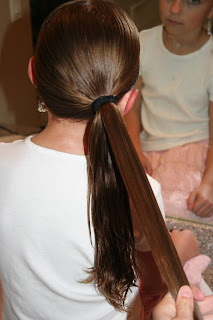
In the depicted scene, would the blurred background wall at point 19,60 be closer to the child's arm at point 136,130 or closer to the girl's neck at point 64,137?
the child's arm at point 136,130

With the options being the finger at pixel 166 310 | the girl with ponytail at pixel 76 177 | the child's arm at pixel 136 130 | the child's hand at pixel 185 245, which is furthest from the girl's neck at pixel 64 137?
the child's arm at pixel 136 130

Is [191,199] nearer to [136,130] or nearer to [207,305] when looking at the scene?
[136,130]

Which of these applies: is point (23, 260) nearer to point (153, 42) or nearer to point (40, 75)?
point (40, 75)

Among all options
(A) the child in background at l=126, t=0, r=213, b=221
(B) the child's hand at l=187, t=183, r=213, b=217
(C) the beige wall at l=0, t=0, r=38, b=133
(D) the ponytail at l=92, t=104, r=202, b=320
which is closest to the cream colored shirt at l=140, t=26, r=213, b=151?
(A) the child in background at l=126, t=0, r=213, b=221

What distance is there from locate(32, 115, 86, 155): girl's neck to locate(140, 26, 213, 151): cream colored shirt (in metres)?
0.52

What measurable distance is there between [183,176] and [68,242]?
57 centimetres

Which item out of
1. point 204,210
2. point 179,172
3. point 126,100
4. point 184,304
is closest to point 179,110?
point 179,172

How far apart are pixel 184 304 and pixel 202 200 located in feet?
2.16

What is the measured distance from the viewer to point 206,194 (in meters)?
0.99

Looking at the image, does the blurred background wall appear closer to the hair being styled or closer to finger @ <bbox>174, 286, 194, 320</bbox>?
the hair being styled

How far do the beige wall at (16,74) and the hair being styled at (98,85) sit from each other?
77 centimetres

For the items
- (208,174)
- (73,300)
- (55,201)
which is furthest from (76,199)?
(208,174)

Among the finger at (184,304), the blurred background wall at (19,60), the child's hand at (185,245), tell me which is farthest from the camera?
the blurred background wall at (19,60)

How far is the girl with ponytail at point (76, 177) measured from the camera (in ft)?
1.57
